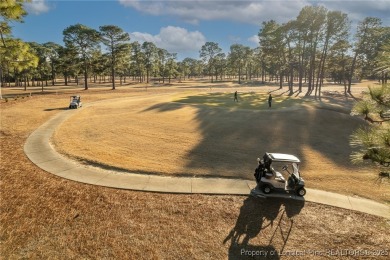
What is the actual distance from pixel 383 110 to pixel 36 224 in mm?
10060

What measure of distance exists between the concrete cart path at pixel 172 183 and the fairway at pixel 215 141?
2.19 ft

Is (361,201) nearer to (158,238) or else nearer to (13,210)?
(158,238)

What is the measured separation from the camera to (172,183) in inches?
459

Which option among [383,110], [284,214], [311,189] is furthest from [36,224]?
[311,189]

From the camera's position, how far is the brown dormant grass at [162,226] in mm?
7363

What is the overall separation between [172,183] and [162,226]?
331 cm

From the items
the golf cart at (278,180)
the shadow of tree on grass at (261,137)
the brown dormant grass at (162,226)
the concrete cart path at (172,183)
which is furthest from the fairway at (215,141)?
the brown dormant grass at (162,226)


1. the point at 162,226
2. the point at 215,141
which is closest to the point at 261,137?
the point at 215,141

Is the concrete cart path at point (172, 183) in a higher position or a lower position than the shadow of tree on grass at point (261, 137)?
lower

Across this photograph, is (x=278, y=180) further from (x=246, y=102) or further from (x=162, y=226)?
(x=246, y=102)

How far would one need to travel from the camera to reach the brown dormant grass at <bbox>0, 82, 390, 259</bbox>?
24.2ft

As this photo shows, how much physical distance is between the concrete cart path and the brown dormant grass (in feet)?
1.72

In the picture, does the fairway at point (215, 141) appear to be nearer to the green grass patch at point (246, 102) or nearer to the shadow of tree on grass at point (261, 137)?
the shadow of tree on grass at point (261, 137)

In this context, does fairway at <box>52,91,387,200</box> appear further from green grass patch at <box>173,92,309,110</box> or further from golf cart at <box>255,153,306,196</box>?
green grass patch at <box>173,92,309,110</box>
